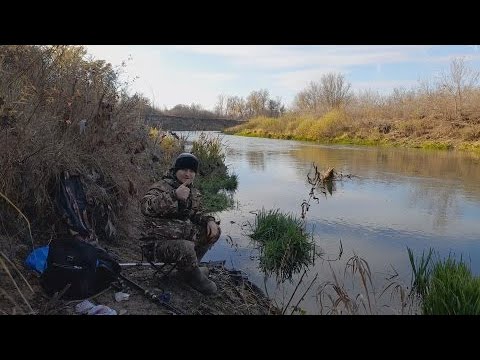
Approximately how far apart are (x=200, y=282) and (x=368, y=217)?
5.12 meters

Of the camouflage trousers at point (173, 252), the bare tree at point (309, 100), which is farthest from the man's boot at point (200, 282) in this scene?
the bare tree at point (309, 100)

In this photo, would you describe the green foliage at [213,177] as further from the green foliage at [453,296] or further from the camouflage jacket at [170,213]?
the green foliage at [453,296]

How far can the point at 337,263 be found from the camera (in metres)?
5.63

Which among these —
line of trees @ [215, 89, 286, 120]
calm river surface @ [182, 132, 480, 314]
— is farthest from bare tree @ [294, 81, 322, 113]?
calm river surface @ [182, 132, 480, 314]

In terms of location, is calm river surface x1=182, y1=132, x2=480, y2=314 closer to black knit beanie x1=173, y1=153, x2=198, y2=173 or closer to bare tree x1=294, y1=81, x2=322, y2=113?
black knit beanie x1=173, y1=153, x2=198, y2=173

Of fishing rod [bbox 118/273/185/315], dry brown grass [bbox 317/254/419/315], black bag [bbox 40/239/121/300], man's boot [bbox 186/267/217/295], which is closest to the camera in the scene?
black bag [bbox 40/239/121/300]

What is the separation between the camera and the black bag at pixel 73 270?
3115 mm

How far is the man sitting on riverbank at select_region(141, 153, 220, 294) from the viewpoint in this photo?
3555 millimetres

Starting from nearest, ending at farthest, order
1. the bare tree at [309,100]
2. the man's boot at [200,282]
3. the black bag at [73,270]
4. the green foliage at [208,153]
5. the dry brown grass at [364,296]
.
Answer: the black bag at [73,270] < the man's boot at [200,282] < the dry brown grass at [364,296] < the green foliage at [208,153] < the bare tree at [309,100]

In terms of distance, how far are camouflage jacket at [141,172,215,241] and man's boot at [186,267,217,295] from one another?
0.35m

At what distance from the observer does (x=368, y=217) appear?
26.7ft

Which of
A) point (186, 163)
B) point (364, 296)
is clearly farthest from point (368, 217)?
point (186, 163)
